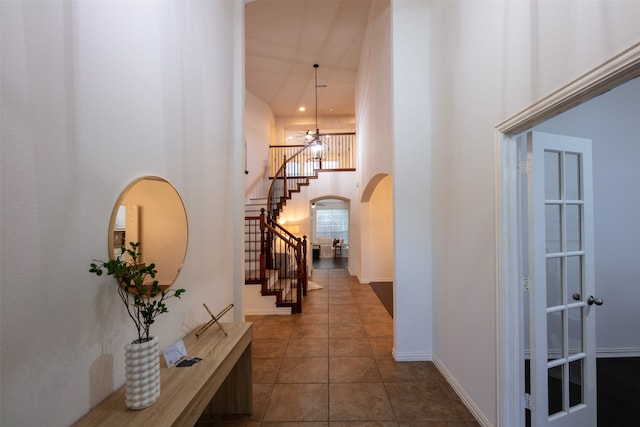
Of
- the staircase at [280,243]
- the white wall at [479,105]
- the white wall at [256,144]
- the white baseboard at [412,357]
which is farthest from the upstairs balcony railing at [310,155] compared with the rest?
the white baseboard at [412,357]

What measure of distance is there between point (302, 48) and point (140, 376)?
6420 millimetres

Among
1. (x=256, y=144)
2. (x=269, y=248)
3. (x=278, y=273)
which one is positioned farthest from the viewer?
(x=256, y=144)

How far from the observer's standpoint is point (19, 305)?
0.90 metres

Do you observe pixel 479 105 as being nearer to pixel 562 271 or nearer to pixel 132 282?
pixel 562 271

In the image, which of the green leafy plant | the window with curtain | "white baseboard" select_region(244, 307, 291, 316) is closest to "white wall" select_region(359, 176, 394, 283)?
"white baseboard" select_region(244, 307, 291, 316)

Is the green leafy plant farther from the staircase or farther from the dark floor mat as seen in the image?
the dark floor mat

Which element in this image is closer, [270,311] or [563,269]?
[563,269]

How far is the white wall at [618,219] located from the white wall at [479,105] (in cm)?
170

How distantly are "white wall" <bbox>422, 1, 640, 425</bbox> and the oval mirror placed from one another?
224cm

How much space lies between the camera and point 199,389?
51.6 inches

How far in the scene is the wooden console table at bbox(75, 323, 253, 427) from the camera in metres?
1.12

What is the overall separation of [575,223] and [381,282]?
16.4ft

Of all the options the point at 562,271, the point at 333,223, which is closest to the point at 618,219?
the point at 562,271

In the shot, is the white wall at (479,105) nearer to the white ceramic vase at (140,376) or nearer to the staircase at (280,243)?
the white ceramic vase at (140,376)
